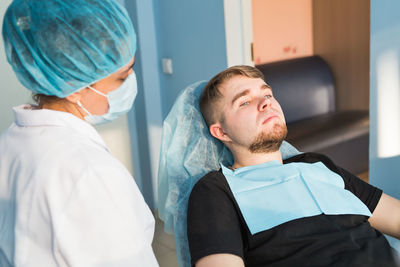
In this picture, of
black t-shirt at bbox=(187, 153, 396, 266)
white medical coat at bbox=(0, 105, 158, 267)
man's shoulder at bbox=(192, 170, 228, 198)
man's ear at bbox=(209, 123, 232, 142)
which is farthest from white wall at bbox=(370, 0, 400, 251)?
white medical coat at bbox=(0, 105, 158, 267)

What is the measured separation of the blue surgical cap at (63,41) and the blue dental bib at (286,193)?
66 centimetres

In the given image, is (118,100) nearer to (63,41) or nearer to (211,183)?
(63,41)

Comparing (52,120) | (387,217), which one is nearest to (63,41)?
(52,120)

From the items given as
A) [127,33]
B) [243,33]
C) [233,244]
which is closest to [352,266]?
[233,244]

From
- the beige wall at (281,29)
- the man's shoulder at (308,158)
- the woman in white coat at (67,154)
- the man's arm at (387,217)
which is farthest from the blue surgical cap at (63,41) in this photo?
the beige wall at (281,29)

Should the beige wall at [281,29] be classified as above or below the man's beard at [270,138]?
above

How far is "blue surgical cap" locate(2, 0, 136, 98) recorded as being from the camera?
98 centimetres

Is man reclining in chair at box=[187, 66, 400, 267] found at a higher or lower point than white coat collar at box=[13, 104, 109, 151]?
lower

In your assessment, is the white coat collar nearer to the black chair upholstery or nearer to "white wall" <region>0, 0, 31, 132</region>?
"white wall" <region>0, 0, 31, 132</region>

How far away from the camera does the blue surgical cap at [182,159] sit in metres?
1.53

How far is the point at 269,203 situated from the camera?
1.46m

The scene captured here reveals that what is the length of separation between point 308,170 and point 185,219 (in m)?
0.46

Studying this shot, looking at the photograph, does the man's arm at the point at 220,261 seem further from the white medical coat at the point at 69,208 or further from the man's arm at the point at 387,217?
the man's arm at the point at 387,217

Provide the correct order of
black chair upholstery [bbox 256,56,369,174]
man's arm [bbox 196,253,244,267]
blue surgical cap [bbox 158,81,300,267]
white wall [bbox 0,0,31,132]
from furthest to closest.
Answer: black chair upholstery [bbox 256,56,369,174] < white wall [bbox 0,0,31,132] < blue surgical cap [bbox 158,81,300,267] < man's arm [bbox 196,253,244,267]
